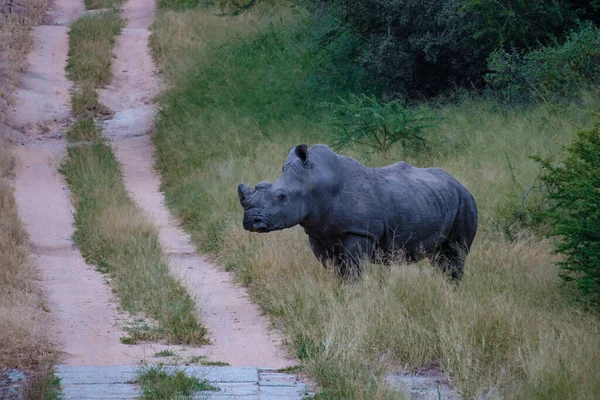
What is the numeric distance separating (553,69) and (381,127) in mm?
3503

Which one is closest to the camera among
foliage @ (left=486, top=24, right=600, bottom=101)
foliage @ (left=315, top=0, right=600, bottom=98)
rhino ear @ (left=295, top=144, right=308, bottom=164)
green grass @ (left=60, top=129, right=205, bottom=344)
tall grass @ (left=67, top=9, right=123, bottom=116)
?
rhino ear @ (left=295, top=144, right=308, bottom=164)

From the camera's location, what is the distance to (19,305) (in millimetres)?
8609

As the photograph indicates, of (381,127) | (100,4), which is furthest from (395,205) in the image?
(100,4)

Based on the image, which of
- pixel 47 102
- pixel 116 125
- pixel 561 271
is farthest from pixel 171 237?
pixel 47 102

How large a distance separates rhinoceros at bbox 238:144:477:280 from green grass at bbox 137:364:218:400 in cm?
190

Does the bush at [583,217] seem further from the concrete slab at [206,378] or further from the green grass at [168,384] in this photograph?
the green grass at [168,384]

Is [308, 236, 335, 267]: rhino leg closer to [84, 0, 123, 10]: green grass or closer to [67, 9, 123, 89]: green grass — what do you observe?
[67, 9, 123, 89]: green grass

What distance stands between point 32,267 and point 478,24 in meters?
11.3

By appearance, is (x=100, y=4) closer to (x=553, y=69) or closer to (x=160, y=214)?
(x=160, y=214)

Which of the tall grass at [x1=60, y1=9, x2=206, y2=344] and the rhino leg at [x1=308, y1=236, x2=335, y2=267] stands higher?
the rhino leg at [x1=308, y1=236, x2=335, y2=267]

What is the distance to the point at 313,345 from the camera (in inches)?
305

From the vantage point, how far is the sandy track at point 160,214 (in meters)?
8.55

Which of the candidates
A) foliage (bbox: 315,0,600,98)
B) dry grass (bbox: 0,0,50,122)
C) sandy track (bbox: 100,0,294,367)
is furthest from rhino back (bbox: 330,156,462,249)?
dry grass (bbox: 0,0,50,122)

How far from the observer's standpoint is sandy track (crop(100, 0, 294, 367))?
28.1 feet
